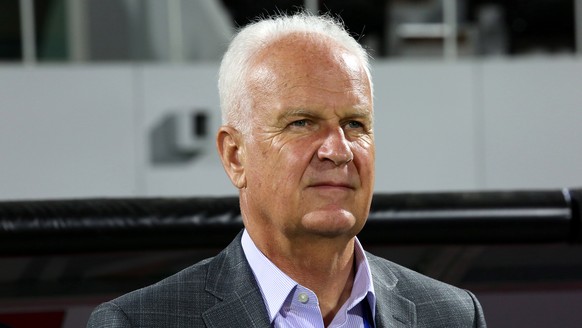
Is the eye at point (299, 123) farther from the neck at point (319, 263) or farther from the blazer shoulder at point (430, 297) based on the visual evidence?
the blazer shoulder at point (430, 297)

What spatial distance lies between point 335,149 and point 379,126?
8795 millimetres

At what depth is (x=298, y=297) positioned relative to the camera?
1.36 m

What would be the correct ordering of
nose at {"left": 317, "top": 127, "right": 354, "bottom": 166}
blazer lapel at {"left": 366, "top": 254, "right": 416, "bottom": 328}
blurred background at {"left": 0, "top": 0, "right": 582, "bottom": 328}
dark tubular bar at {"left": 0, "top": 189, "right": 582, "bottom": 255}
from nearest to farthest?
nose at {"left": 317, "top": 127, "right": 354, "bottom": 166}
blazer lapel at {"left": 366, "top": 254, "right": 416, "bottom": 328}
dark tubular bar at {"left": 0, "top": 189, "right": 582, "bottom": 255}
blurred background at {"left": 0, "top": 0, "right": 582, "bottom": 328}

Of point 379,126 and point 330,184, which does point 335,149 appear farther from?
point 379,126

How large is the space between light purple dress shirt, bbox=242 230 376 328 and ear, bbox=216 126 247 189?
10cm

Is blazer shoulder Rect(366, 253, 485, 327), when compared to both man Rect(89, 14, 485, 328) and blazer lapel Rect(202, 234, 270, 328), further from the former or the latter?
blazer lapel Rect(202, 234, 270, 328)

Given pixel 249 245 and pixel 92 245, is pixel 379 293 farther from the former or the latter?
pixel 92 245

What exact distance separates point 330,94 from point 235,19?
28.1ft

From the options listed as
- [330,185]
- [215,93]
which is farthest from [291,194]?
[215,93]

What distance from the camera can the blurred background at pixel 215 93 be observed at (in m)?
9.64

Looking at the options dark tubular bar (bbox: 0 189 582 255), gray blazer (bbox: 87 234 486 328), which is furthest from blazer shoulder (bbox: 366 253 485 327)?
dark tubular bar (bbox: 0 189 582 255)

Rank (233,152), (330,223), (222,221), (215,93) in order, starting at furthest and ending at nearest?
1. (215,93)
2. (222,221)
3. (233,152)
4. (330,223)

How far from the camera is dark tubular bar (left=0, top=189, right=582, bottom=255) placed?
1996 mm

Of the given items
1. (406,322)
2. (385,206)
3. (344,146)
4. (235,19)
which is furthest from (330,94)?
(235,19)
